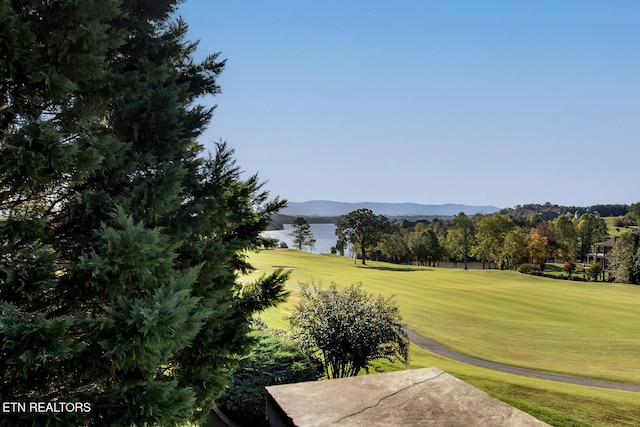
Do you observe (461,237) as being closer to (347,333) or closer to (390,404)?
(347,333)

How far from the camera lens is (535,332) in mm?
14805

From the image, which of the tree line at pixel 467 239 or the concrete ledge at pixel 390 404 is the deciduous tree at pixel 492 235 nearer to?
the tree line at pixel 467 239

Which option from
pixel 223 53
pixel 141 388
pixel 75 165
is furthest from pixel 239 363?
pixel 223 53

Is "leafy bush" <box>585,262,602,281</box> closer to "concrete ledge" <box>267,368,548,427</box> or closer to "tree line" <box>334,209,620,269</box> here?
"tree line" <box>334,209,620,269</box>

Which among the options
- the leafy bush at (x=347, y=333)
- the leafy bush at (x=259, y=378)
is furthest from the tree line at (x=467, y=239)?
the leafy bush at (x=259, y=378)

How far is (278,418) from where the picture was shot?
2.86 m

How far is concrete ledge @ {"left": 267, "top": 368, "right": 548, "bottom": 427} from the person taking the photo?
2.54 meters

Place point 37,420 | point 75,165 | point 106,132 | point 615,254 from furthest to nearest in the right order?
point 615,254
point 106,132
point 75,165
point 37,420

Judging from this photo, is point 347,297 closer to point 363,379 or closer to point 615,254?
point 363,379

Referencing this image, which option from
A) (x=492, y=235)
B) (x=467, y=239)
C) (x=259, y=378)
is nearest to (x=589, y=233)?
(x=492, y=235)

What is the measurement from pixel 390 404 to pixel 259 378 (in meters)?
4.25

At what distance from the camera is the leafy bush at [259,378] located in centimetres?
617

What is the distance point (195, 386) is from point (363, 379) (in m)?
2.58

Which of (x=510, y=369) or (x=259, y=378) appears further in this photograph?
(x=510, y=369)
